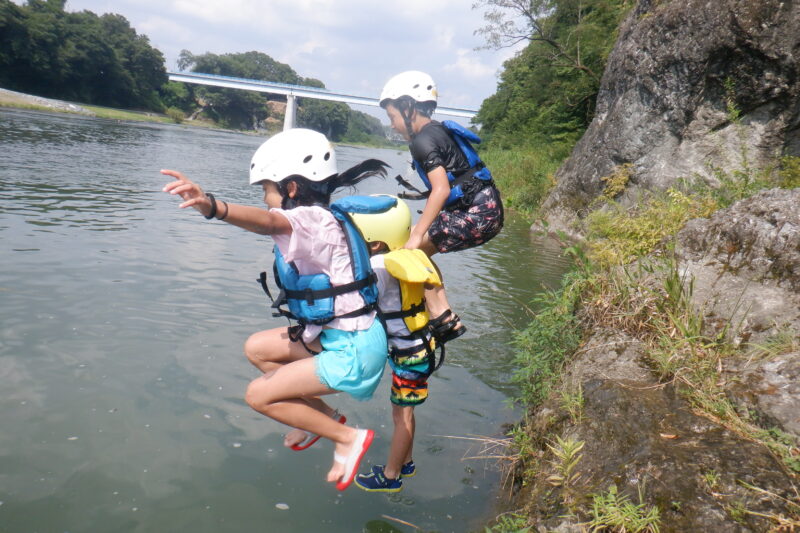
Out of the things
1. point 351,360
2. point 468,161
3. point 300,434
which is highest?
point 468,161

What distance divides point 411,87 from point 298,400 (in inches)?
107

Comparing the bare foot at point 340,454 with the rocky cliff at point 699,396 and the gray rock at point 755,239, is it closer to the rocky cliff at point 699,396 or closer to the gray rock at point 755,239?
the rocky cliff at point 699,396

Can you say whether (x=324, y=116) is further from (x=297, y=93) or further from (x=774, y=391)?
(x=774, y=391)

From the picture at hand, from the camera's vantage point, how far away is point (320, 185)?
3.48 m

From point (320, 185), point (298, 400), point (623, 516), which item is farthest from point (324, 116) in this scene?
point (623, 516)

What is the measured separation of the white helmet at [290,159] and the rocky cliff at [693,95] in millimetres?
7581

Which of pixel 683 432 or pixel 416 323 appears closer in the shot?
pixel 683 432

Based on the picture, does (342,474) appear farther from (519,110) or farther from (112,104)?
(112,104)

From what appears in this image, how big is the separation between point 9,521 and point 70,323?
2987mm

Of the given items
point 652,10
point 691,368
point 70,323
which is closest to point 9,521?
point 70,323

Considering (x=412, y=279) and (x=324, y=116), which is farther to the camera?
(x=324, y=116)

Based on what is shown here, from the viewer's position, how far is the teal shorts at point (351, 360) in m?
3.25

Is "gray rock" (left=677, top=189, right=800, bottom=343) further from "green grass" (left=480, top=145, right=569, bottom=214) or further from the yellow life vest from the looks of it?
"green grass" (left=480, top=145, right=569, bottom=214)

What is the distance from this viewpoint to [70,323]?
573 centimetres
